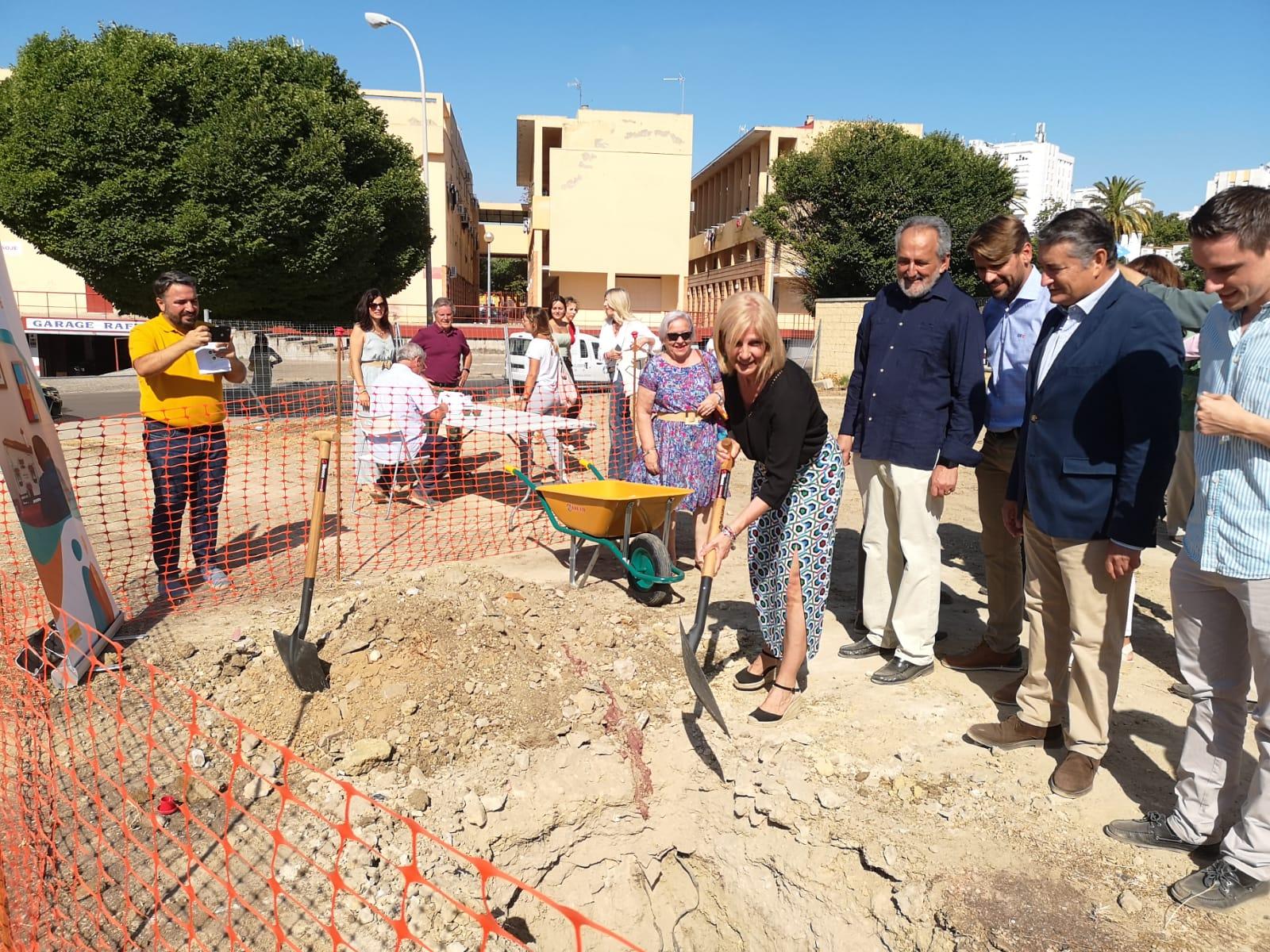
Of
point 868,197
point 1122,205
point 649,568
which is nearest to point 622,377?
point 649,568

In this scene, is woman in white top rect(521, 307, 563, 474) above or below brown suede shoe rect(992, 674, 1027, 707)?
above

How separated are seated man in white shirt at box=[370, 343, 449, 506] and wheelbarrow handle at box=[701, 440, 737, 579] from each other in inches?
132

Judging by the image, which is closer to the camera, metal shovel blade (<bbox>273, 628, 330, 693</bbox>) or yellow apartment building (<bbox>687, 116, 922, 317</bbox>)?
metal shovel blade (<bbox>273, 628, 330, 693</bbox>)

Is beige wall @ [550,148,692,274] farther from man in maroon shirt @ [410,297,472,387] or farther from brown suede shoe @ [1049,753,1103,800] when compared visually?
brown suede shoe @ [1049,753,1103,800]

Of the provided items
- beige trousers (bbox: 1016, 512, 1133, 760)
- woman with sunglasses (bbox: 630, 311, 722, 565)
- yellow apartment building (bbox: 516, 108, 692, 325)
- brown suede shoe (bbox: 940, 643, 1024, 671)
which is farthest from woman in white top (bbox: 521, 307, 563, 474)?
yellow apartment building (bbox: 516, 108, 692, 325)

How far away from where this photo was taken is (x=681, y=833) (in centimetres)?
306

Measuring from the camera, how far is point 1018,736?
310cm

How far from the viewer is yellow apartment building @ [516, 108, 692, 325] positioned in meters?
29.0

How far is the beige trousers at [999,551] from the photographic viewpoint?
3.58m

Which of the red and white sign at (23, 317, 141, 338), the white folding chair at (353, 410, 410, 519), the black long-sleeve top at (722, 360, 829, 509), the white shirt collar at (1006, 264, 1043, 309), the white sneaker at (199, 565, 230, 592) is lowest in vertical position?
the white sneaker at (199, 565, 230, 592)

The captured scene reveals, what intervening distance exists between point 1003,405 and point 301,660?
326cm

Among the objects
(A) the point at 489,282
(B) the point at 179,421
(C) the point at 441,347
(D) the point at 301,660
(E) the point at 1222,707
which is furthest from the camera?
(A) the point at 489,282

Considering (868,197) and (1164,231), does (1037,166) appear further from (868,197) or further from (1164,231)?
(868,197)

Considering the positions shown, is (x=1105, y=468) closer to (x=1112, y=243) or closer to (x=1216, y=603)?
(x=1216, y=603)
